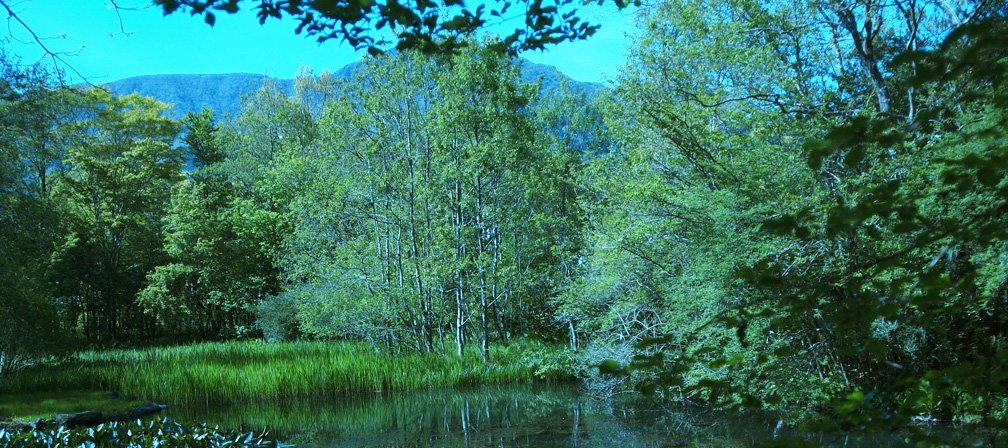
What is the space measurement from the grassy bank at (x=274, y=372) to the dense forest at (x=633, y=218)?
23.5 inches

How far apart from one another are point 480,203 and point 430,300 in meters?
2.31

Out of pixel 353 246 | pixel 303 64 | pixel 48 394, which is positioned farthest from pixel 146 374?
pixel 303 64

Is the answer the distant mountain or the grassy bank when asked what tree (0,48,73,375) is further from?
the distant mountain

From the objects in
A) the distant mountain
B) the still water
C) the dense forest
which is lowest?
the still water

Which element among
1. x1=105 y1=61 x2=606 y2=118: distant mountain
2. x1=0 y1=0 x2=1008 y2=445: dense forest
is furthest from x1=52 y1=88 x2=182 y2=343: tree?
x1=105 y1=61 x2=606 y2=118: distant mountain

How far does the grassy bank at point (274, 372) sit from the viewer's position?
37.0 feet

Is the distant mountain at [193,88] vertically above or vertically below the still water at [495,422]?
above

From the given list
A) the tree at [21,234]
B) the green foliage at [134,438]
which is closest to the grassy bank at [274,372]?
the tree at [21,234]

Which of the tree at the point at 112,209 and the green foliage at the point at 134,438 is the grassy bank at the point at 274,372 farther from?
the tree at the point at 112,209

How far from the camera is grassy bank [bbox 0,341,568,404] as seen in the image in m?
11.3

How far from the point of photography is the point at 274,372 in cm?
1197

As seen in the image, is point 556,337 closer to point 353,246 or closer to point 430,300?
point 430,300

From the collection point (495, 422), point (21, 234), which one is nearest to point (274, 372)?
point (495, 422)

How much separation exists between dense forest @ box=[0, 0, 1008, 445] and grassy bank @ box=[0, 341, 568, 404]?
0.60m
